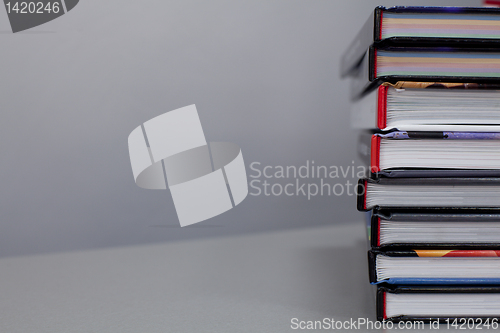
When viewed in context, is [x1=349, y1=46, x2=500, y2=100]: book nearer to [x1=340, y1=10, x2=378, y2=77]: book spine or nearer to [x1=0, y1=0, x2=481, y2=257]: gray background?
[x1=340, y1=10, x2=378, y2=77]: book spine

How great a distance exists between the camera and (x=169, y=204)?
3.84 ft

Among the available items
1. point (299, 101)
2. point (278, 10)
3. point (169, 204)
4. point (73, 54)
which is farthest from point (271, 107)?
point (73, 54)

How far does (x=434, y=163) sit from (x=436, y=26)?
7.2 inches

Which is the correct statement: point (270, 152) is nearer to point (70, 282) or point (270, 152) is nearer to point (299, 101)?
point (299, 101)

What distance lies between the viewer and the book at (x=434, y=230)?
605 millimetres

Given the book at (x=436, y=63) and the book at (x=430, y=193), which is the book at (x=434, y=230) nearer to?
the book at (x=430, y=193)

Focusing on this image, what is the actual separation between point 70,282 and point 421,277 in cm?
64

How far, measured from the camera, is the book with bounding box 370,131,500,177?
22.9 inches
